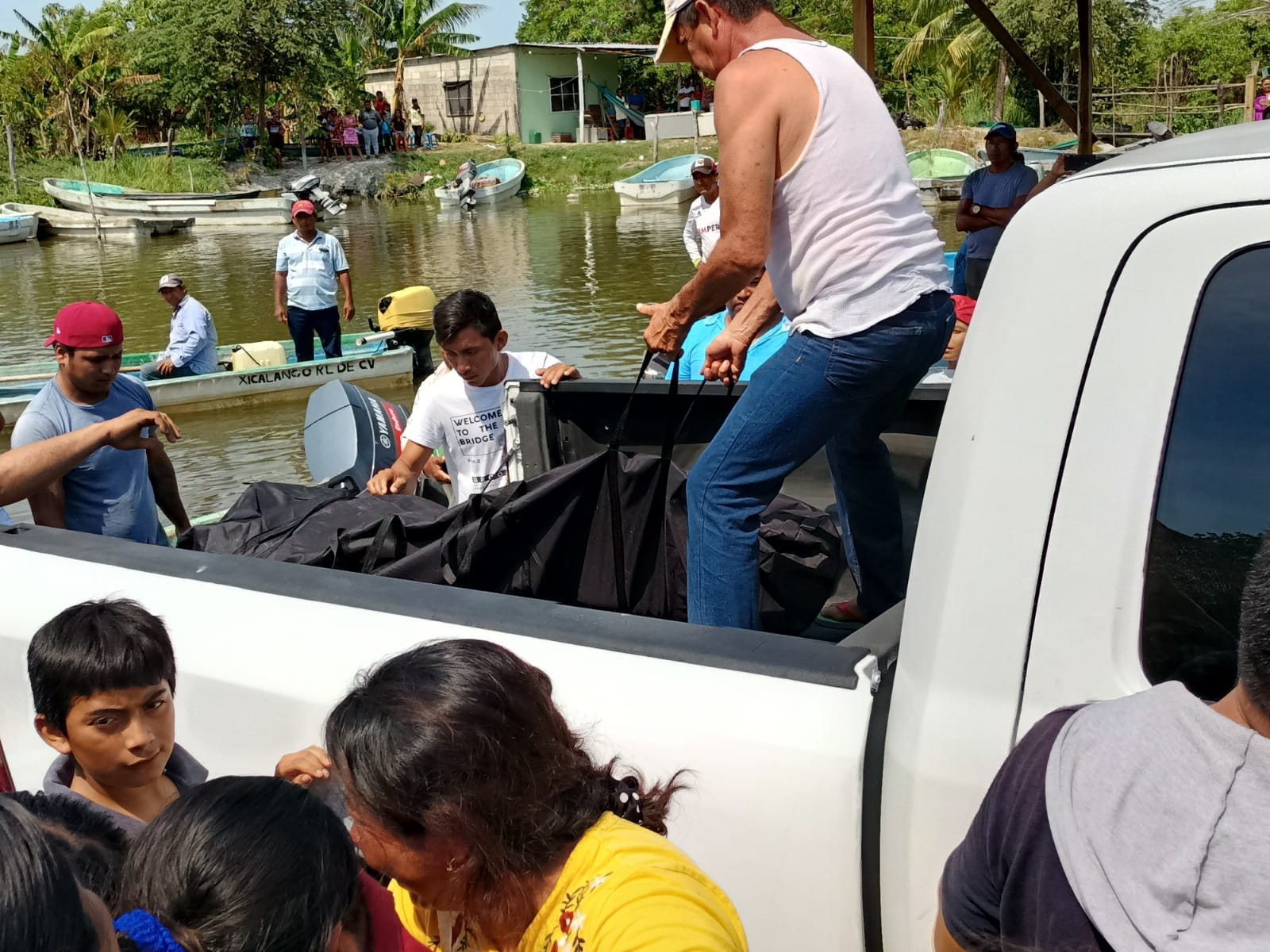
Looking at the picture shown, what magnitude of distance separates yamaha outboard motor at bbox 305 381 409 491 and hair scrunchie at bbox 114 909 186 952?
14.3ft

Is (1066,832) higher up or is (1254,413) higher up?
(1254,413)

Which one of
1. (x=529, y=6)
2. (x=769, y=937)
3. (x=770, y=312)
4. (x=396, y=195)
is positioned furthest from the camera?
(x=529, y=6)

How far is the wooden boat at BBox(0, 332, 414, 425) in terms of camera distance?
12.2 metres

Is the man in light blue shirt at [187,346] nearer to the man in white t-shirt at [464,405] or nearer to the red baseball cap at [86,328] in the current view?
the red baseball cap at [86,328]

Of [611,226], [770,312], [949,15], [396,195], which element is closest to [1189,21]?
[949,15]

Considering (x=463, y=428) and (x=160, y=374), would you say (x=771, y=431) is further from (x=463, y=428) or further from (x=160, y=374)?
(x=160, y=374)

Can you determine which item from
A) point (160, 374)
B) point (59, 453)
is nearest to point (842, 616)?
point (59, 453)

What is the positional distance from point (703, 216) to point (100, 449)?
5.66 meters

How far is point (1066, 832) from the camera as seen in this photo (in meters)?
1.15

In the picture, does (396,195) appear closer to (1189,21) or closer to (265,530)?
(1189,21)

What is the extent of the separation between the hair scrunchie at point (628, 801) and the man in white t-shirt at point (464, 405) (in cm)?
275

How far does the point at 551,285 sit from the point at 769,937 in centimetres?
1992

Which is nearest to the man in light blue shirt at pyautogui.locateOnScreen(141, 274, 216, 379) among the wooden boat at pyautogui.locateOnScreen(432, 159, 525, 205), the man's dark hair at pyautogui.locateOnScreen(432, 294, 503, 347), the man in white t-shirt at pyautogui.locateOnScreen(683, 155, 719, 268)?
the man in white t-shirt at pyautogui.locateOnScreen(683, 155, 719, 268)

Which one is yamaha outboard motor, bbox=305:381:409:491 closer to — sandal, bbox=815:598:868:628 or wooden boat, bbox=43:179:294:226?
sandal, bbox=815:598:868:628
